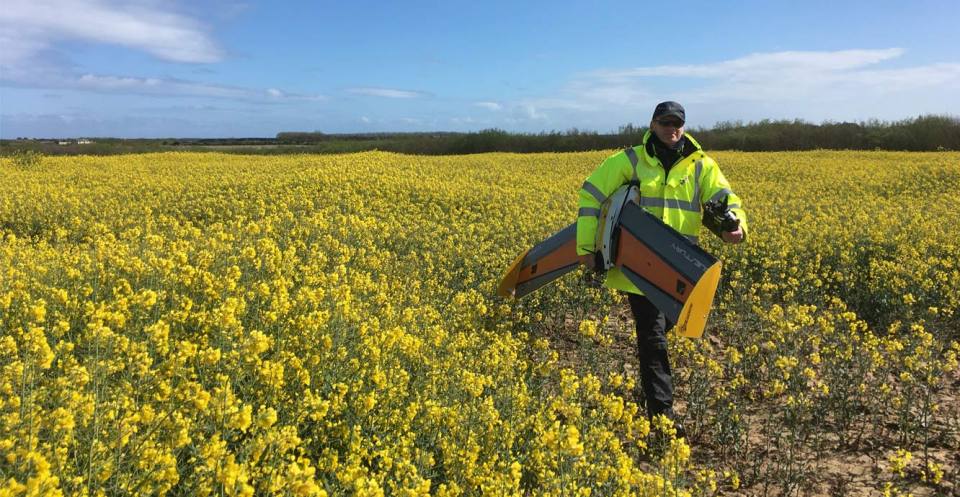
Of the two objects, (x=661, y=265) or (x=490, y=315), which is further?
(x=490, y=315)

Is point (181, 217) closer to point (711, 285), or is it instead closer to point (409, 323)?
point (409, 323)

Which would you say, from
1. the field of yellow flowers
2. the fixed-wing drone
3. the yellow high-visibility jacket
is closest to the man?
the yellow high-visibility jacket

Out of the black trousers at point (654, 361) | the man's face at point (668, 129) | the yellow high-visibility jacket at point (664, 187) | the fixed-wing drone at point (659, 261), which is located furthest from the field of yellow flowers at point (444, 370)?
the man's face at point (668, 129)

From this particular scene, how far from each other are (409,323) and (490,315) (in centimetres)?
142

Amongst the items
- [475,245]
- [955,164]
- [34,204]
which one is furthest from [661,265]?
[955,164]

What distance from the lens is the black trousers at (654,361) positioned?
13.6ft

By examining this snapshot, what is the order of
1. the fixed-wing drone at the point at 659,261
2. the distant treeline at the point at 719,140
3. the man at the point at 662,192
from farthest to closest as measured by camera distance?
the distant treeline at the point at 719,140 → the man at the point at 662,192 → the fixed-wing drone at the point at 659,261

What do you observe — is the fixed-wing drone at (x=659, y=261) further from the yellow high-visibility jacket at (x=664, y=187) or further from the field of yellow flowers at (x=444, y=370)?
the field of yellow flowers at (x=444, y=370)

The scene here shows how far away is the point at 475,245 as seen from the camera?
8109 millimetres

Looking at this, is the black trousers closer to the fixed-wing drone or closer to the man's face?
the fixed-wing drone

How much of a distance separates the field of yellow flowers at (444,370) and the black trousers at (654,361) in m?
0.23

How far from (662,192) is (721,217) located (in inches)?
17.2

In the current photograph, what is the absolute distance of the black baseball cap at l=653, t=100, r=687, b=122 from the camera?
3970 mm

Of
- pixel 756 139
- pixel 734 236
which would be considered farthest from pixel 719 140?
pixel 734 236
